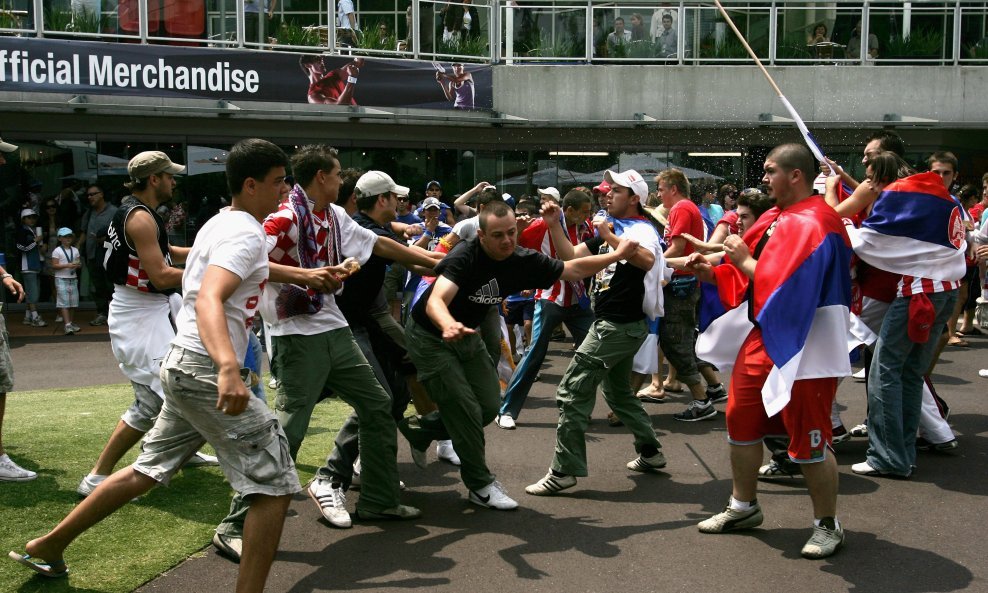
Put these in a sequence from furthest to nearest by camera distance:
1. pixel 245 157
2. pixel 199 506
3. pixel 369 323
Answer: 1. pixel 369 323
2. pixel 199 506
3. pixel 245 157

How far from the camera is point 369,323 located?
614 cm

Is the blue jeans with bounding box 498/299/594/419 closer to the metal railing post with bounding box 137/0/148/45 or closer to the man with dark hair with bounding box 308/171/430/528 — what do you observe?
the man with dark hair with bounding box 308/171/430/528

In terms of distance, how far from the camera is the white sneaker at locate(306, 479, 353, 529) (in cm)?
544

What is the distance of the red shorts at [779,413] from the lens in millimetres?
4898

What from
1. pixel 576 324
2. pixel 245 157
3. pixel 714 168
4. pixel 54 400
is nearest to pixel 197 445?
pixel 245 157

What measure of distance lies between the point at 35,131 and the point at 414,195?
257 inches

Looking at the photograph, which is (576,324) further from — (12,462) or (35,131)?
(35,131)

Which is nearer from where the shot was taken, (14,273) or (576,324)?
(576,324)

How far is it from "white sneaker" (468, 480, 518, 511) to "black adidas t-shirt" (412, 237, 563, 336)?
959 mm

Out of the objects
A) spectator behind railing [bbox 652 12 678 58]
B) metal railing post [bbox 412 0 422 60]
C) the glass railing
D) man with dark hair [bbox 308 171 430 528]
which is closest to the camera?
man with dark hair [bbox 308 171 430 528]

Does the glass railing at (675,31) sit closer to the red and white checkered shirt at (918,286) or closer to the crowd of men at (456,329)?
the crowd of men at (456,329)

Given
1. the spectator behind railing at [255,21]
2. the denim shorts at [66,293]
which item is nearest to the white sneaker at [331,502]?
the denim shorts at [66,293]

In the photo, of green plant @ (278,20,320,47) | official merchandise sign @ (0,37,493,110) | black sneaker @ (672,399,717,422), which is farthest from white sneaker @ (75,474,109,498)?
green plant @ (278,20,320,47)

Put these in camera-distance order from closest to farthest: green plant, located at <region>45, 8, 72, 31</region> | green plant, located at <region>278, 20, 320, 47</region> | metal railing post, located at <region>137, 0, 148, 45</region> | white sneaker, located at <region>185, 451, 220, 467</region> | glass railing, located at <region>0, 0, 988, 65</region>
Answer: white sneaker, located at <region>185, 451, 220, 467</region>, green plant, located at <region>45, 8, 72, 31</region>, metal railing post, located at <region>137, 0, 148, 45</region>, green plant, located at <region>278, 20, 320, 47</region>, glass railing, located at <region>0, 0, 988, 65</region>
